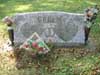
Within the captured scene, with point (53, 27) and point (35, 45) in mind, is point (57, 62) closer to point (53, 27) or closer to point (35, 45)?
point (35, 45)

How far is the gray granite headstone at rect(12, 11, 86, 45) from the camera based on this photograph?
9164 millimetres

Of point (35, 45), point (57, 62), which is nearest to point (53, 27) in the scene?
point (35, 45)

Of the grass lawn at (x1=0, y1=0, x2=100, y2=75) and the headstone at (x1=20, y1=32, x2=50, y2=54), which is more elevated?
the headstone at (x1=20, y1=32, x2=50, y2=54)

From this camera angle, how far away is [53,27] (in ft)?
30.2

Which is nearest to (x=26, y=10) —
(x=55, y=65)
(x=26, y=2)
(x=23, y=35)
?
(x=26, y=2)

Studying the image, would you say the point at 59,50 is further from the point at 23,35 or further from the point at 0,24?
the point at 0,24

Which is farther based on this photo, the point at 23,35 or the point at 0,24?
the point at 0,24

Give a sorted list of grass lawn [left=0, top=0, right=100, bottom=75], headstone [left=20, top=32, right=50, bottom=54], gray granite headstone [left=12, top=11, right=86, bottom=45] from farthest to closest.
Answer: gray granite headstone [left=12, top=11, right=86, bottom=45]
headstone [left=20, top=32, right=50, bottom=54]
grass lawn [left=0, top=0, right=100, bottom=75]

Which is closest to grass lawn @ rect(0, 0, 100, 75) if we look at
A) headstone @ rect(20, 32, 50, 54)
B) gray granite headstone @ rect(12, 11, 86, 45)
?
headstone @ rect(20, 32, 50, 54)

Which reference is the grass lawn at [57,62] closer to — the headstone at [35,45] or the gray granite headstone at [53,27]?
the headstone at [35,45]

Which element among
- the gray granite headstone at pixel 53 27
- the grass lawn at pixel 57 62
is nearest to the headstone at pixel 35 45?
the grass lawn at pixel 57 62

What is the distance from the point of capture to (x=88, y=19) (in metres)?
9.08

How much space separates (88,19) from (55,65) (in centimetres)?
176

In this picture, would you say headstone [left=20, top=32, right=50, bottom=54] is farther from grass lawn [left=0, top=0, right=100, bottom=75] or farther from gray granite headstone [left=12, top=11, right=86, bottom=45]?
gray granite headstone [left=12, top=11, right=86, bottom=45]
